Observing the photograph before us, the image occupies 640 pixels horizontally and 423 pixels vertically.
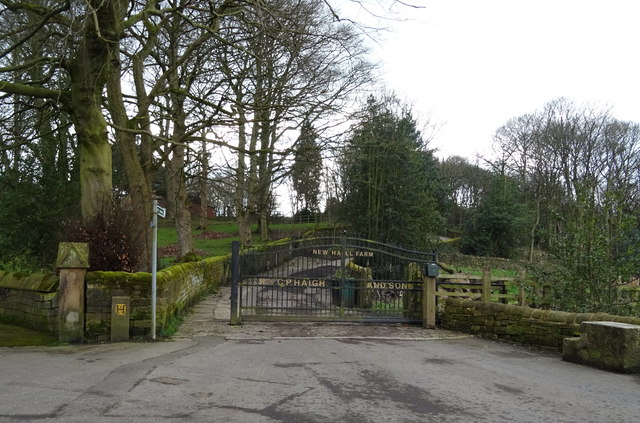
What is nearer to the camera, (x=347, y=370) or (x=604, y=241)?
(x=347, y=370)

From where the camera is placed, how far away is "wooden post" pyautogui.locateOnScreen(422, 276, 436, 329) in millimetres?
11711

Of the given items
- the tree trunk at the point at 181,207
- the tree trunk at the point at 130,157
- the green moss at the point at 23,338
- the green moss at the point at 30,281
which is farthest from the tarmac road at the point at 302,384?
the tree trunk at the point at 181,207

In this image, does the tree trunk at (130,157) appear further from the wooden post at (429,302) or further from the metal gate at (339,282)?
the wooden post at (429,302)

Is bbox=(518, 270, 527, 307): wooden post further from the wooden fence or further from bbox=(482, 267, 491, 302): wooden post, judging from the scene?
bbox=(482, 267, 491, 302): wooden post

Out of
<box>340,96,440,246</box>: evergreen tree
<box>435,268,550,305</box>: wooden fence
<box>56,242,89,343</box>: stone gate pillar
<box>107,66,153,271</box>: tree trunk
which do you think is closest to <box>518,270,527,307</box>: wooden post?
<box>435,268,550,305</box>: wooden fence

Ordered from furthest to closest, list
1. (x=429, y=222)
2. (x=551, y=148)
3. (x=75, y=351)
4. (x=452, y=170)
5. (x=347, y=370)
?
(x=452, y=170) → (x=551, y=148) → (x=429, y=222) → (x=75, y=351) → (x=347, y=370)

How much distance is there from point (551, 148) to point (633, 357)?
131 feet

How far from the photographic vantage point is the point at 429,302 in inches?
464

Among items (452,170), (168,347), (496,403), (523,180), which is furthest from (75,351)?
(452,170)

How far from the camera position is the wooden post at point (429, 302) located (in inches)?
461

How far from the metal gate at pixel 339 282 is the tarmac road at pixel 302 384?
1.93 meters

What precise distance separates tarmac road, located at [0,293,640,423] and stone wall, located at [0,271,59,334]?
0.99 metres

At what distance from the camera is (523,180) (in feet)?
149

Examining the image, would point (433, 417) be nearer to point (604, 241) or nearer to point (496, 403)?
point (496, 403)
